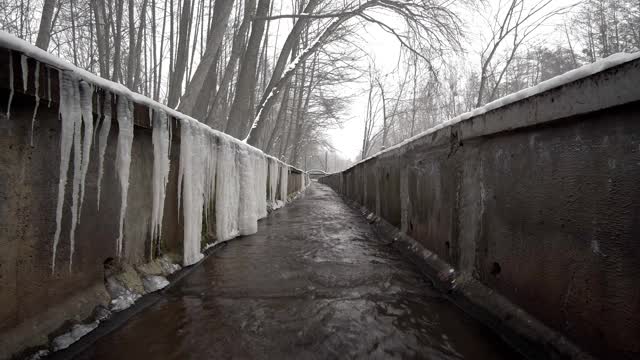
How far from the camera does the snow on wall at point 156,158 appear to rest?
123cm

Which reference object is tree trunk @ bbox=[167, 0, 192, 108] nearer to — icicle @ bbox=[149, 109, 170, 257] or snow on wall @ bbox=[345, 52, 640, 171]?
icicle @ bbox=[149, 109, 170, 257]

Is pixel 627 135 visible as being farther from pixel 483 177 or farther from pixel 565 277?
pixel 483 177

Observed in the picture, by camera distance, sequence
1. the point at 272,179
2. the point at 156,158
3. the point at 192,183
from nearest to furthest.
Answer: the point at 156,158 → the point at 192,183 → the point at 272,179

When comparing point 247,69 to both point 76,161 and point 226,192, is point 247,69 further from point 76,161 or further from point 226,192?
point 76,161

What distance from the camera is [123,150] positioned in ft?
5.23

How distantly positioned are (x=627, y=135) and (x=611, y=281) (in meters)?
0.52

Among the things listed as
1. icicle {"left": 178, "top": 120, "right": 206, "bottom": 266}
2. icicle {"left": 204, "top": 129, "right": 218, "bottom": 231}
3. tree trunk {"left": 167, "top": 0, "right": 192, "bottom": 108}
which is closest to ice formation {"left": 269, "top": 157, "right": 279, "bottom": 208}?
icicle {"left": 204, "top": 129, "right": 218, "bottom": 231}

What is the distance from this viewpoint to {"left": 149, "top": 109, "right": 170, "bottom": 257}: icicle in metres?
1.89

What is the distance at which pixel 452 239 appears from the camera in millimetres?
2041

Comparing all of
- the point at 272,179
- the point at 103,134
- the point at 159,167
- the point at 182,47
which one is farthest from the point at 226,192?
the point at 182,47

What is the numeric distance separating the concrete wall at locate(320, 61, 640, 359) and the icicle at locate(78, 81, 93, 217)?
7.00 ft

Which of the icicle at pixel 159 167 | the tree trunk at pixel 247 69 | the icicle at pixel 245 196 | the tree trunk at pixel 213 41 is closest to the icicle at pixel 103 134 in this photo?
the icicle at pixel 159 167

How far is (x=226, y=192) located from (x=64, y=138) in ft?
6.01

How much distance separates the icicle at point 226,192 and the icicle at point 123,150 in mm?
1254
